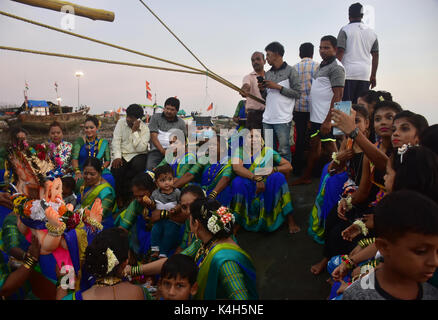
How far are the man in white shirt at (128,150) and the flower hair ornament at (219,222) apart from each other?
3.34 metres

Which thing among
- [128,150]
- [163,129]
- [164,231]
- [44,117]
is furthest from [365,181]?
[44,117]

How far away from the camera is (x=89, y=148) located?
5223 mm

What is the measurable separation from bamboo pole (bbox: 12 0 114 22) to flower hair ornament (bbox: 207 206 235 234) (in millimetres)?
1641

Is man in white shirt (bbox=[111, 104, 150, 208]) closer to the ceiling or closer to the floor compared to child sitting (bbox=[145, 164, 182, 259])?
closer to the ceiling

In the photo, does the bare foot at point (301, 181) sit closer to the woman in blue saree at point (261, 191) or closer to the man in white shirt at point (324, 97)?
the man in white shirt at point (324, 97)

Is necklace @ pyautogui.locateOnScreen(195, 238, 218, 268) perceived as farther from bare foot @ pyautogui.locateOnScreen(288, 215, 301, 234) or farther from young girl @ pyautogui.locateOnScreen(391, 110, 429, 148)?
bare foot @ pyautogui.locateOnScreen(288, 215, 301, 234)

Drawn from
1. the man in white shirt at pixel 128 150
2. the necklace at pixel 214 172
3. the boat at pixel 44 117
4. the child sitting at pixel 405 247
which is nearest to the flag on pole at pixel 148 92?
the boat at pixel 44 117

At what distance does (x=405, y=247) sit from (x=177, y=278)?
4.08 ft

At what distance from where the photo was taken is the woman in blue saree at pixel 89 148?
5124 mm

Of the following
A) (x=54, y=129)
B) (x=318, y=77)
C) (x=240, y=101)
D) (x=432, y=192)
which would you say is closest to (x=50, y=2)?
(x=432, y=192)

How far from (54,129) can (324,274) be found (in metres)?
4.41

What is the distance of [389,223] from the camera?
124 cm

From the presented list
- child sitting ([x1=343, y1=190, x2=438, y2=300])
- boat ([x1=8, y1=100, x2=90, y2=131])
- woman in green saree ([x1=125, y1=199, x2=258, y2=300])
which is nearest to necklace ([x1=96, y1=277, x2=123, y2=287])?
woman in green saree ([x1=125, y1=199, x2=258, y2=300])

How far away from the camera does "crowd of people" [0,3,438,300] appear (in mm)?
1537
